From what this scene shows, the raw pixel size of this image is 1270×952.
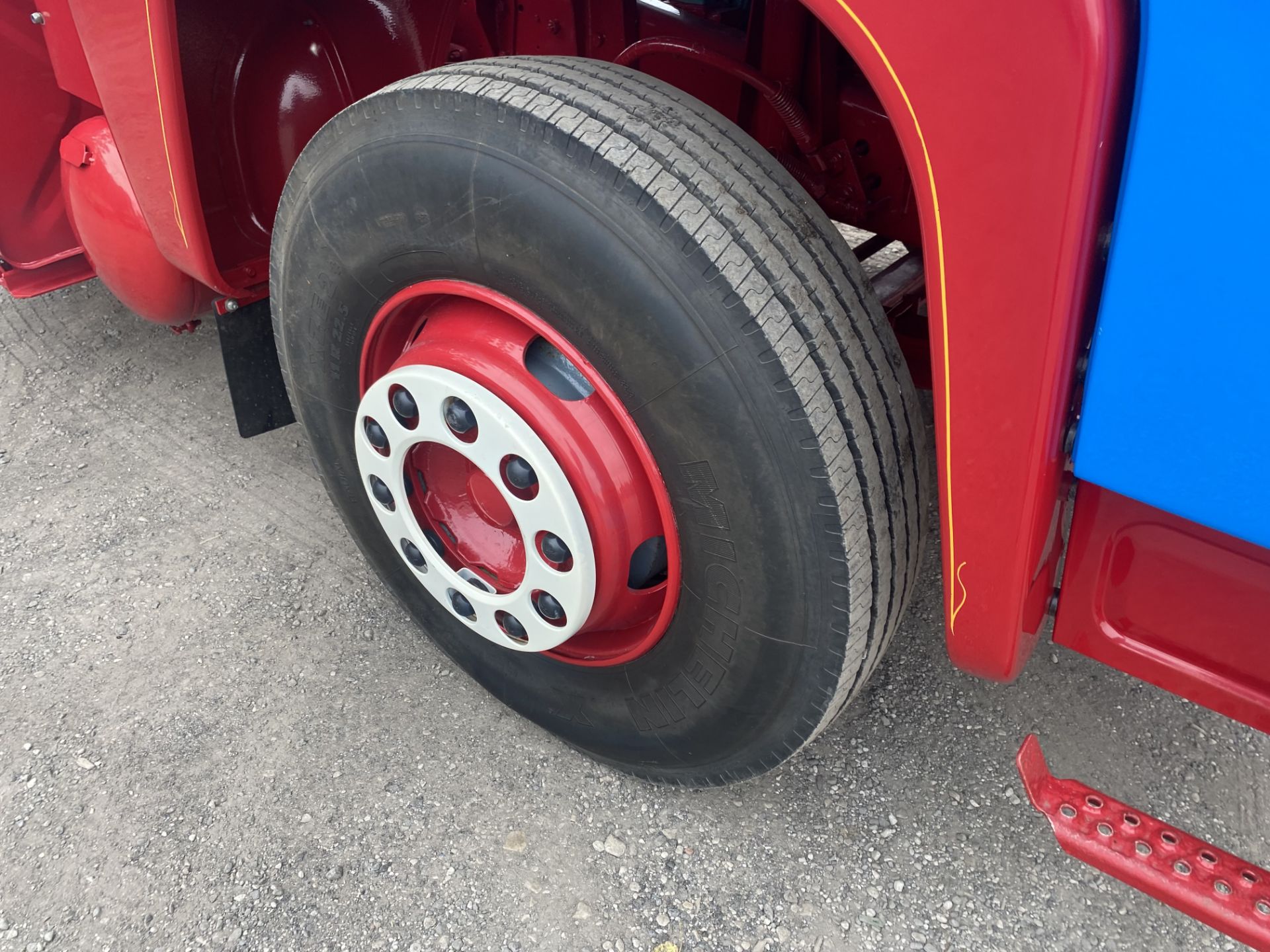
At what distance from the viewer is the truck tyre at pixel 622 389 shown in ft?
3.57

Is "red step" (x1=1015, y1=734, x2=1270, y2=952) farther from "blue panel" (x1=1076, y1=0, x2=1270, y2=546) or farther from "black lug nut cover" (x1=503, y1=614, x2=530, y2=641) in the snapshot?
"black lug nut cover" (x1=503, y1=614, x2=530, y2=641)

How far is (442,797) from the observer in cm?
171

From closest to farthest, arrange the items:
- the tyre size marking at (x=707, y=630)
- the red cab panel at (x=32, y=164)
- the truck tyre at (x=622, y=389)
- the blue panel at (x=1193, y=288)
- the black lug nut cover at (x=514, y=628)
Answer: the blue panel at (x=1193, y=288)
the truck tyre at (x=622, y=389)
the tyre size marking at (x=707, y=630)
the black lug nut cover at (x=514, y=628)
the red cab panel at (x=32, y=164)

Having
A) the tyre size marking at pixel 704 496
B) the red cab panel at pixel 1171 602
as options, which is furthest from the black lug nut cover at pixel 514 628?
the red cab panel at pixel 1171 602

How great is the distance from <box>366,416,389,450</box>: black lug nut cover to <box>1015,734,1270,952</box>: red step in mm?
1045

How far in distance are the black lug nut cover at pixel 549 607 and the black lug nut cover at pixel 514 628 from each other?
3.0 inches

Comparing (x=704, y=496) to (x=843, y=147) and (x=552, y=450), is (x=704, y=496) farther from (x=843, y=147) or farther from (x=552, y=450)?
(x=843, y=147)

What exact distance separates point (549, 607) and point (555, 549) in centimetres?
11

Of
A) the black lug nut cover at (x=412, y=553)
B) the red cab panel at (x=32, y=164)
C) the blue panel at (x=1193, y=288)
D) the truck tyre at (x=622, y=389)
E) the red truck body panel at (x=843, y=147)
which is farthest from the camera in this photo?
the red cab panel at (x=32, y=164)

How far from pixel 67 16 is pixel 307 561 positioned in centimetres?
123

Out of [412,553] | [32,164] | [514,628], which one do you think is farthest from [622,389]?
[32,164]

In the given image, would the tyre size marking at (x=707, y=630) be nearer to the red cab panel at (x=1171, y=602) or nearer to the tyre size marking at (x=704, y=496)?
the tyre size marking at (x=704, y=496)

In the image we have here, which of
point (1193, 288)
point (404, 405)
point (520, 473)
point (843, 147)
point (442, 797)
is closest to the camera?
point (1193, 288)

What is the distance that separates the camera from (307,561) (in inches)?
87.1
